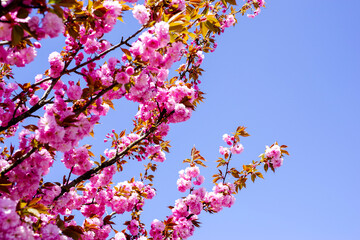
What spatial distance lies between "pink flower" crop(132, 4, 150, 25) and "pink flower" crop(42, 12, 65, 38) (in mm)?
1079

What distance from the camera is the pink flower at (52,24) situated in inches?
73.5

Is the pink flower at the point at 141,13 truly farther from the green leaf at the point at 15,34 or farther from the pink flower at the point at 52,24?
the green leaf at the point at 15,34

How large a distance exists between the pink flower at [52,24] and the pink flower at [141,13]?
108 cm

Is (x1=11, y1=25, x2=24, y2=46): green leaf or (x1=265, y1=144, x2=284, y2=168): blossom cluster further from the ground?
(x1=265, y1=144, x2=284, y2=168): blossom cluster

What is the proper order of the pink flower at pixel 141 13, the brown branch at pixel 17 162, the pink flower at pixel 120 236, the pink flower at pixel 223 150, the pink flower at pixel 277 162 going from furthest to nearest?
the pink flower at pixel 223 150 → the pink flower at pixel 277 162 → the pink flower at pixel 120 236 → the pink flower at pixel 141 13 → the brown branch at pixel 17 162

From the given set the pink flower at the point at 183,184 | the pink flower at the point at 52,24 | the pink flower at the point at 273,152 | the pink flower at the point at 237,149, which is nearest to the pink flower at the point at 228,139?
the pink flower at the point at 237,149

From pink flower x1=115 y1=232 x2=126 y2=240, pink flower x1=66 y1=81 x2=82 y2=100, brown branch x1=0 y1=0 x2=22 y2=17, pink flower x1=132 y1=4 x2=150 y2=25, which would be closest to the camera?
brown branch x1=0 y1=0 x2=22 y2=17

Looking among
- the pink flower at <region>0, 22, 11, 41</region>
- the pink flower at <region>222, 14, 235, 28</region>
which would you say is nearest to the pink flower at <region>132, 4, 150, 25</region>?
the pink flower at <region>0, 22, 11, 41</region>

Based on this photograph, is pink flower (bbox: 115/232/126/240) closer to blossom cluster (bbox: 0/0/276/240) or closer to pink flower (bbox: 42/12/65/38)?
blossom cluster (bbox: 0/0/276/240)

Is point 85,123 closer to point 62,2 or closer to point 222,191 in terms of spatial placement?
point 62,2

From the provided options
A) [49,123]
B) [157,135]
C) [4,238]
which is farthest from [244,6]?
[4,238]

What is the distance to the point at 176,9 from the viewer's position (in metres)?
2.97

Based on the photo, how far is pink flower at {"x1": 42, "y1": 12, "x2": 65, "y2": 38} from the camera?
187 centimetres

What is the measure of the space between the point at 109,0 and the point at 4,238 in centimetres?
217
